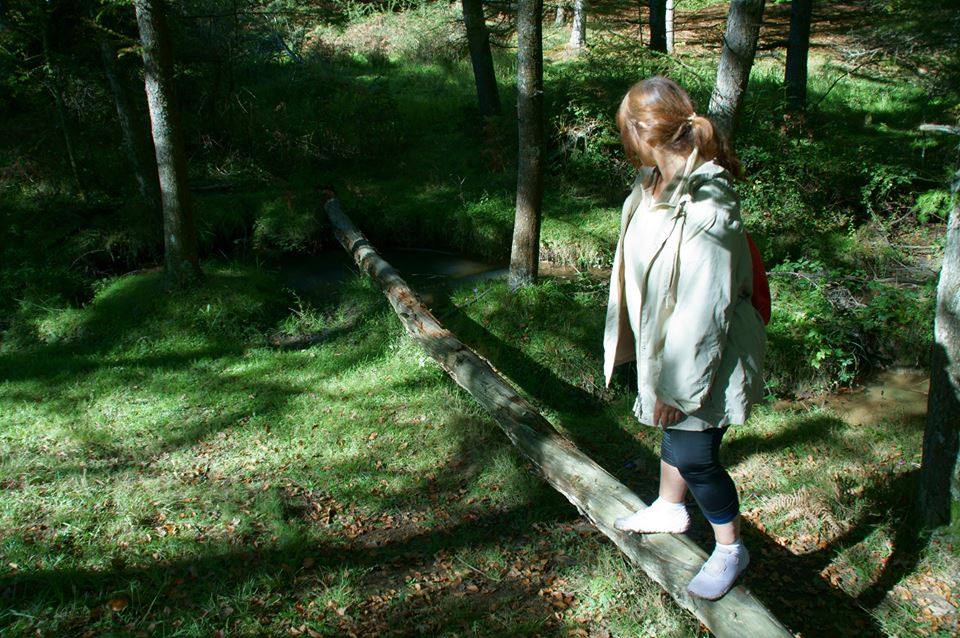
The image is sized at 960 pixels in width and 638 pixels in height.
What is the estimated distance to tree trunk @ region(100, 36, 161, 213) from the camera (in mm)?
8961

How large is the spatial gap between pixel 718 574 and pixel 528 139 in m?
5.19

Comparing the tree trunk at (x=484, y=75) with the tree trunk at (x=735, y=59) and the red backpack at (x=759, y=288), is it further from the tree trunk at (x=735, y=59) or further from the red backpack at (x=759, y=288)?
the red backpack at (x=759, y=288)

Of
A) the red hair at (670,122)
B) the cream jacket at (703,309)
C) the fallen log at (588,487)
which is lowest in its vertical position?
the fallen log at (588,487)

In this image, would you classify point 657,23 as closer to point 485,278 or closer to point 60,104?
point 485,278

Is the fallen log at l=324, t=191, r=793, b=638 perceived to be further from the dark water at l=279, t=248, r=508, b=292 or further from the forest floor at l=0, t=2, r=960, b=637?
the dark water at l=279, t=248, r=508, b=292

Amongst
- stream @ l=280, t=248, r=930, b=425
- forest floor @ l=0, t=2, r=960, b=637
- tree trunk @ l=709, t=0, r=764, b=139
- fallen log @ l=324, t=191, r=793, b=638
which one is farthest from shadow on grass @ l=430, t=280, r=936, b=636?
tree trunk @ l=709, t=0, r=764, b=139

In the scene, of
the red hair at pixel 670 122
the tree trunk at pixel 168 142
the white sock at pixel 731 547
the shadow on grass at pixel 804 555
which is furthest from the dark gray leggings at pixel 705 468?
the tree trunk at pixel 168 142

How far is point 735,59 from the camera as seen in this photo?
706cm

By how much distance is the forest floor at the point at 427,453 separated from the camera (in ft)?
12.0

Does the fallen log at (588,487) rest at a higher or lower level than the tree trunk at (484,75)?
lower

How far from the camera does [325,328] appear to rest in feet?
26.9

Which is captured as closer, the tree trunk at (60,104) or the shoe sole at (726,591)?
the shoe sole at (726,591)

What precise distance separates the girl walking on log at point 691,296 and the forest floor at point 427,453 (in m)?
1.07

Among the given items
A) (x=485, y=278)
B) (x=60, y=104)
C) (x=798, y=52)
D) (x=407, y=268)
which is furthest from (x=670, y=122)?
(x=798, y=52)
